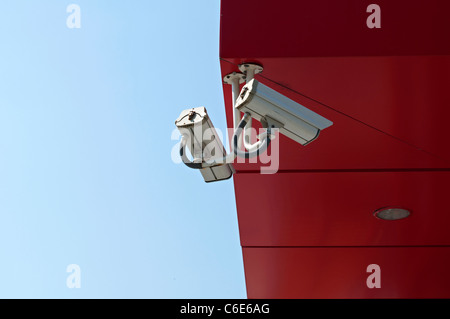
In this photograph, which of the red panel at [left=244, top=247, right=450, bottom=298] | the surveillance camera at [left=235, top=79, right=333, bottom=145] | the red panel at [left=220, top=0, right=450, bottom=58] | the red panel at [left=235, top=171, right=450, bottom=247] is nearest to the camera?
the surveillance camera at [left=235, top=79, right=333, bottom=145]

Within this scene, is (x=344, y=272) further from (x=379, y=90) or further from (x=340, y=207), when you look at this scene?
(x=379, y=90)

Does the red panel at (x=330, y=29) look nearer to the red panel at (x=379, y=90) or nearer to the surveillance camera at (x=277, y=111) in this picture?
the red panel at (x=379, y=90)

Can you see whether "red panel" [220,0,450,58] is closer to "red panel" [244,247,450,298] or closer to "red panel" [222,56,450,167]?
"red panel" [222,56,450,167]

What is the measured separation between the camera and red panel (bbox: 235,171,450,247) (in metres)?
3.46

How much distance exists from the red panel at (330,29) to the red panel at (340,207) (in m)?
0.95

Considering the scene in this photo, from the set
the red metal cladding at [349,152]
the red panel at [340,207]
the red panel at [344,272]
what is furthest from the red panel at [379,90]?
the red panel at [344,272]

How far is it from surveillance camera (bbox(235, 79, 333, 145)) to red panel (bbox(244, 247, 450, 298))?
1969 mm

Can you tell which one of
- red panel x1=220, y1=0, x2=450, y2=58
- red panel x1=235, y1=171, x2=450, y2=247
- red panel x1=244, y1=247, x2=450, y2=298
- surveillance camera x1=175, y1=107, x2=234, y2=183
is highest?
red panel x1=220, y1=0, x2=450, y2=58

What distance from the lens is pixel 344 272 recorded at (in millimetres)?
4629

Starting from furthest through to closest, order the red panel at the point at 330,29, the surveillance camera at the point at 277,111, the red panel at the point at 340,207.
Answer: the red panel at the point at 340,207, the red panel at the point at 330,29, the surveillance camera at the point at 277,111

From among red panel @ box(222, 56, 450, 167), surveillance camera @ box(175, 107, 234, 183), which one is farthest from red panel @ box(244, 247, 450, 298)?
surveillance camera @ box(175, 107, 234, 183)

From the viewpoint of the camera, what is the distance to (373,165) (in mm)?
3303

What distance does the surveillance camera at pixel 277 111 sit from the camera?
2408 millimetres

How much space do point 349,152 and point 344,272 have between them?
1682mm
